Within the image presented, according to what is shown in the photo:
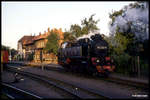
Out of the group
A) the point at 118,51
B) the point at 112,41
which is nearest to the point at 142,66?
the point at 118,51

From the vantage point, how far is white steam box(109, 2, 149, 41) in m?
17.1

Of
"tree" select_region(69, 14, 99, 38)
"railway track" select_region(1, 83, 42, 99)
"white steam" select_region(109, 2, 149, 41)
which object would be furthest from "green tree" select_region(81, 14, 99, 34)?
"railway track" select_region(1, 83, 42, 99)

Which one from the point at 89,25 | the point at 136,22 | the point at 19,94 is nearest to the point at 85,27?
the point at 89,25

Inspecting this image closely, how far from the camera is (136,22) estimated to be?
59.1ft

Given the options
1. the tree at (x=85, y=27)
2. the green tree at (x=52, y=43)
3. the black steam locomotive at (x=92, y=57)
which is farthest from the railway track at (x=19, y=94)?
the green tree at (x=52, y=43)

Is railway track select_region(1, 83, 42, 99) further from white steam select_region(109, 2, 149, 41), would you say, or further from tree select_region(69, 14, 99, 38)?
tree select_region(69, 14, 99, 38)

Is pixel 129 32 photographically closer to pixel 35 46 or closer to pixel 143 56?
pixel 143 56

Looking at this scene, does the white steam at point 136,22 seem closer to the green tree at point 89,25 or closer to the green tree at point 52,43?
the green tree at point 89,25

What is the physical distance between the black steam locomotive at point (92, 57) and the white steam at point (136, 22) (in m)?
4.13

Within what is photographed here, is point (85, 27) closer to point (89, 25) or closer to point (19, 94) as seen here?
point (89, 25)

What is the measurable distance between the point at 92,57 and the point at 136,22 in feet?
20.6

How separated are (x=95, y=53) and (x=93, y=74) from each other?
7.74ft

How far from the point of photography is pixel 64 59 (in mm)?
20016

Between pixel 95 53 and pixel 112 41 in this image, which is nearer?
pixel 95 53
